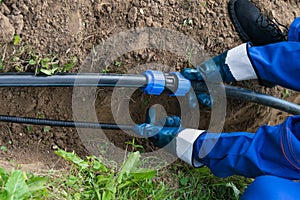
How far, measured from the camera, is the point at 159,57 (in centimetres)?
209

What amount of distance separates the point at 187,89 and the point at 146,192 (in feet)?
1.69

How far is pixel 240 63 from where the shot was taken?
1.97m

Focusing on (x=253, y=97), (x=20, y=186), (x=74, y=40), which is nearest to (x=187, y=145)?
(x=253, y=97)

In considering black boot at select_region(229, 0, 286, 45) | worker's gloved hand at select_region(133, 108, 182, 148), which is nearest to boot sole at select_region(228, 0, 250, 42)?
black boot at select_region(229, 0, 286, 45)

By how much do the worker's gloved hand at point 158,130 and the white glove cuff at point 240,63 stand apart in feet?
1.31

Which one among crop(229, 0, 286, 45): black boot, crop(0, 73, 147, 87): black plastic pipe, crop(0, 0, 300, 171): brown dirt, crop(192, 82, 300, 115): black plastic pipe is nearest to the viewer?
crop(0, 73, 147, 87): black plastic pipe

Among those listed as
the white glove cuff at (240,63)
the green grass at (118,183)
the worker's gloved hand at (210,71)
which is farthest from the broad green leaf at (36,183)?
the white glove cuff at (240,63)

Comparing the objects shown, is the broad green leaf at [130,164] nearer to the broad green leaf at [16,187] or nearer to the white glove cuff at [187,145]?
the white glove cuff at [187,145]

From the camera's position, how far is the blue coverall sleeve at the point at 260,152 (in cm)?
170

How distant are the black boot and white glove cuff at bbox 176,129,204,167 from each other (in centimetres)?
64

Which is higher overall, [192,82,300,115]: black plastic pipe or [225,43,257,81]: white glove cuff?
[225,43,257,81]: white glove cuff

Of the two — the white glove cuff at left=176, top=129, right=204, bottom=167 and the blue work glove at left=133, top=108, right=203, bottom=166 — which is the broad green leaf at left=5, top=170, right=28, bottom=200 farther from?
the white glove cuff at left=176, top=129, right=204, bottom=167

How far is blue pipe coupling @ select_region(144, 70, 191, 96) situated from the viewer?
183cm

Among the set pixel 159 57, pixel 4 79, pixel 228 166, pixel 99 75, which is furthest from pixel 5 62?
pixel 228 166
